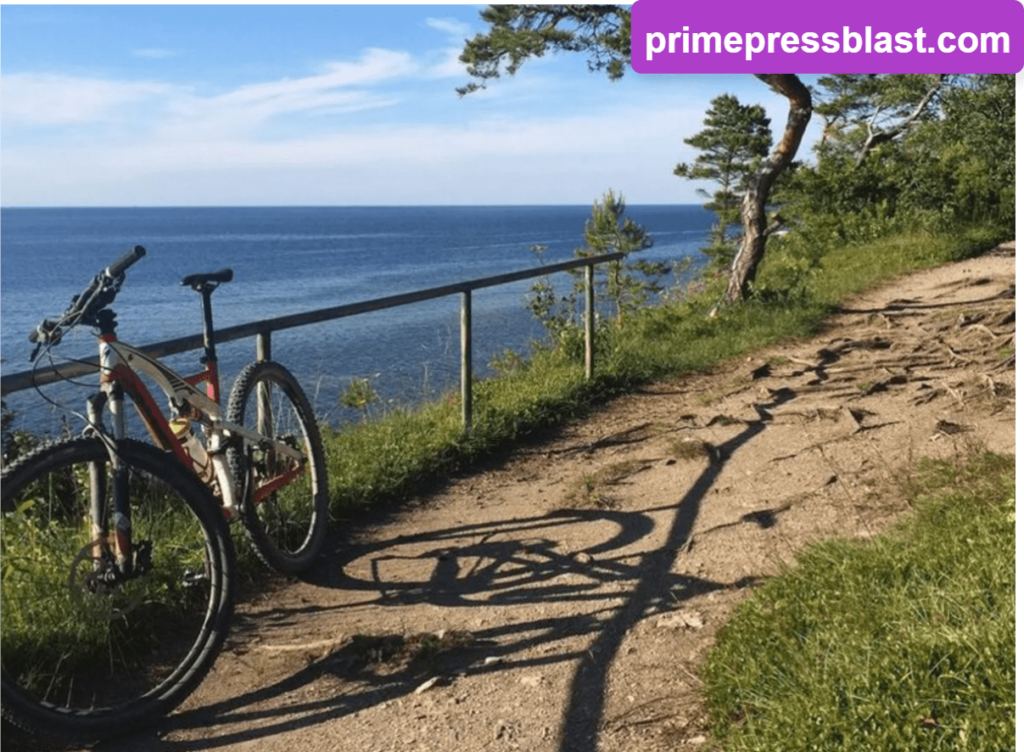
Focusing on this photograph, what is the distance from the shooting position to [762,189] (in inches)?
543

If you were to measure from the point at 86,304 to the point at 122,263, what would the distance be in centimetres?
24

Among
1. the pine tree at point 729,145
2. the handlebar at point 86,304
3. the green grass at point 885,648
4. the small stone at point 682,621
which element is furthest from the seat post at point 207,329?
the pine tree at point 729,145

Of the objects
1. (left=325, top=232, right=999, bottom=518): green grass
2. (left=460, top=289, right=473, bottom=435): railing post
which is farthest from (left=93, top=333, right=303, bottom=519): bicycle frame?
(left=460, top=289, right=473, bottom=435): railing post

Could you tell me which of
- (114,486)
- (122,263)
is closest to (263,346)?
(122,263)

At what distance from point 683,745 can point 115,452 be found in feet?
7.31

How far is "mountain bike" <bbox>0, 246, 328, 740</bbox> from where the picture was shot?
12.6ft

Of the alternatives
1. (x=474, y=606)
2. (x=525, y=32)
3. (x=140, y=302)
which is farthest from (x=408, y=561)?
(x=140, y=302)

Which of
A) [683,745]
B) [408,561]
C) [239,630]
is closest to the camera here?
[683,745]

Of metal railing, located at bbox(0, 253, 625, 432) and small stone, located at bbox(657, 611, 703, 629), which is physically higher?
metal railing, located at bbox(0, 253, 625, 432)

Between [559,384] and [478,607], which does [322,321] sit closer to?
[478,607]

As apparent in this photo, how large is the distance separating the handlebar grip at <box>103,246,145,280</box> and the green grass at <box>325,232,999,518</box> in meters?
2.23

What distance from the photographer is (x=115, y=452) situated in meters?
3.94

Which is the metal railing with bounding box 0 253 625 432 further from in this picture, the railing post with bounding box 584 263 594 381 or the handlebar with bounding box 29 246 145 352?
the handlebar with bounding box 29 246 145 352

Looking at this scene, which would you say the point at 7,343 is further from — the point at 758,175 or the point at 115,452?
the point at 115,452
